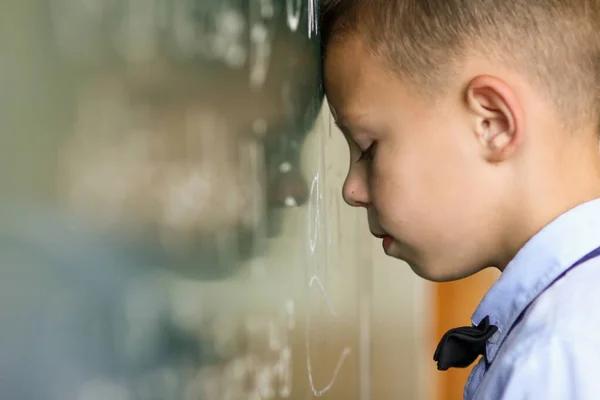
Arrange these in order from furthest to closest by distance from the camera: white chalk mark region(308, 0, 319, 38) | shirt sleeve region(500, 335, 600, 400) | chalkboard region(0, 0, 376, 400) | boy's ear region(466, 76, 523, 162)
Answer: white chalk mark region(308, 0, 319, 38) < boy's ear region(466, 76, 523, 162) < shirt sleeve region(500, 335, 600, 400) < chalkboard region(0, 0, 376, 400)

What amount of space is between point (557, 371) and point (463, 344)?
162 millimetres

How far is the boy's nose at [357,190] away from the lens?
1.97 feet

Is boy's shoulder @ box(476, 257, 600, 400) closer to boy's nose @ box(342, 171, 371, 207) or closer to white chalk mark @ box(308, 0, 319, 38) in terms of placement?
boy's nose @ box(342, 171, 371, 207)

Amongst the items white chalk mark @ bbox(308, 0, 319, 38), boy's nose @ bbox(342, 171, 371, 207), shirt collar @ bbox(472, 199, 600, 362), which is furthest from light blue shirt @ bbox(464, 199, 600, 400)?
white chalk mark @ bbox(308, 0, 319, 38)

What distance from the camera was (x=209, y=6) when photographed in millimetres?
442

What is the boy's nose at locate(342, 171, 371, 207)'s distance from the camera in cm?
60

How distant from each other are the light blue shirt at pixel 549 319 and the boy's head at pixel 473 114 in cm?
2

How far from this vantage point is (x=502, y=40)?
53cm

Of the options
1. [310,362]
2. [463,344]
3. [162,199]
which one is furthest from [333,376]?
[162,199]

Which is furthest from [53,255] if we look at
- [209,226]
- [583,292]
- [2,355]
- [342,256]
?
[342,256]

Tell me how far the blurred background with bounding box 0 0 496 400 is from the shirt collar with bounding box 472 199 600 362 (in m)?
0.18

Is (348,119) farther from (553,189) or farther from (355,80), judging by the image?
(553,189)

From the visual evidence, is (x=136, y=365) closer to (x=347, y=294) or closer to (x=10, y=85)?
(x=10, y=85)

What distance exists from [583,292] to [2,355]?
0.36m
